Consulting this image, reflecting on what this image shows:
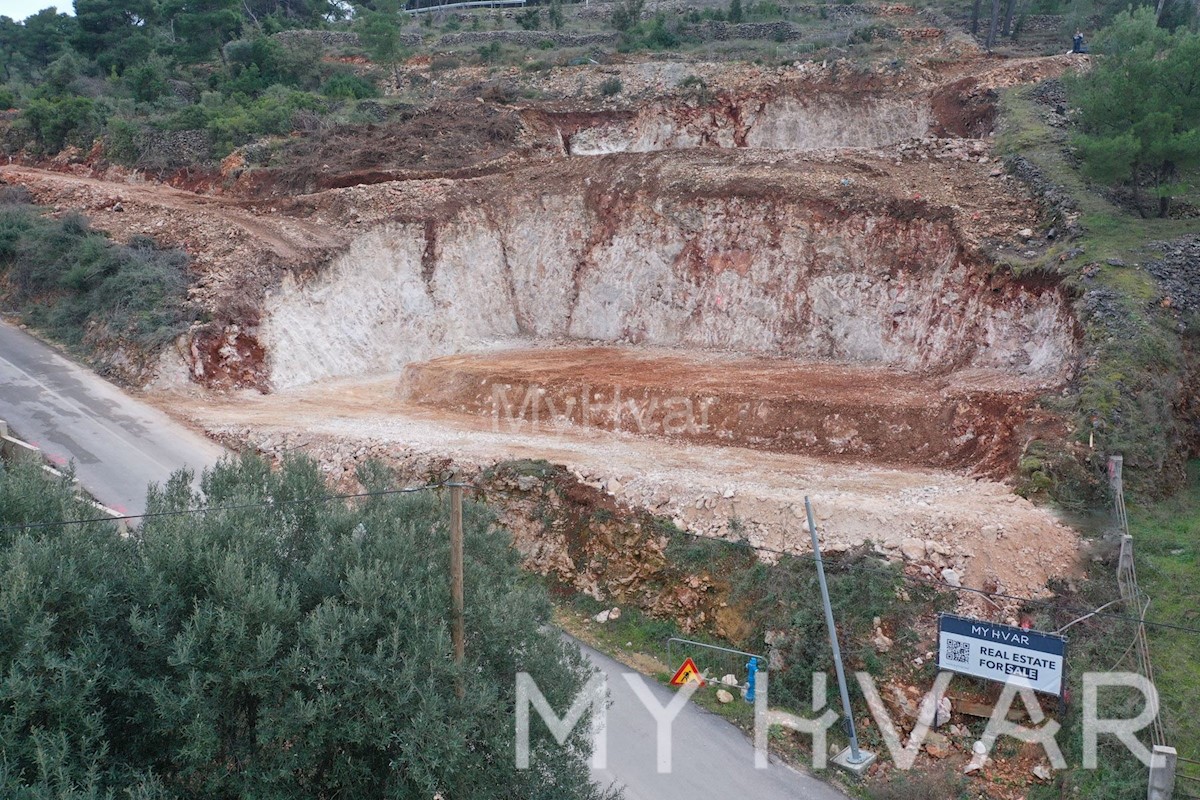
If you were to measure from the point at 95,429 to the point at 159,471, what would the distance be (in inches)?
129

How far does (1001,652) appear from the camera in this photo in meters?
13.2

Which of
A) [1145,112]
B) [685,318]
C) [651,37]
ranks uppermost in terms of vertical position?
[651,37]

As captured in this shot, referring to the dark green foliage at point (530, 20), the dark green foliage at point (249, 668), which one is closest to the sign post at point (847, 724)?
the dark green foliage at point (249, 668)

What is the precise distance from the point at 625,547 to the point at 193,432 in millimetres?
11395

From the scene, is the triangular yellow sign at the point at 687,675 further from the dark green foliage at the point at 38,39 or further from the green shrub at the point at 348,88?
the dark green foliage at the point at 38,39

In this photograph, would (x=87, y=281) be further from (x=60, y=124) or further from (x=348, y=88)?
(x=348, y=88)

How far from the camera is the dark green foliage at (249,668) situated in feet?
24.8

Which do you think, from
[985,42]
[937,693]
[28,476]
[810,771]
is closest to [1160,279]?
[937,693]

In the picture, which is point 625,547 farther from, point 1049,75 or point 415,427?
point 1049,75

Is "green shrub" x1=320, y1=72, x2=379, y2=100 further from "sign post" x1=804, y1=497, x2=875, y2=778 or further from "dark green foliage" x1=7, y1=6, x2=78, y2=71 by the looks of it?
"sign post" x1=804, y1=497, x2=875, y2=778

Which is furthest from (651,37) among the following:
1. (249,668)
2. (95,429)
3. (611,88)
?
(249,668)

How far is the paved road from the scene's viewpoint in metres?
19.5

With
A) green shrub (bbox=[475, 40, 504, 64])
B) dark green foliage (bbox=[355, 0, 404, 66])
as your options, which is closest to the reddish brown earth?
green shrub (bbox=[475, 40, 504, 64])

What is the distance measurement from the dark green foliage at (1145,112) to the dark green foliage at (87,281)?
25.0 m
